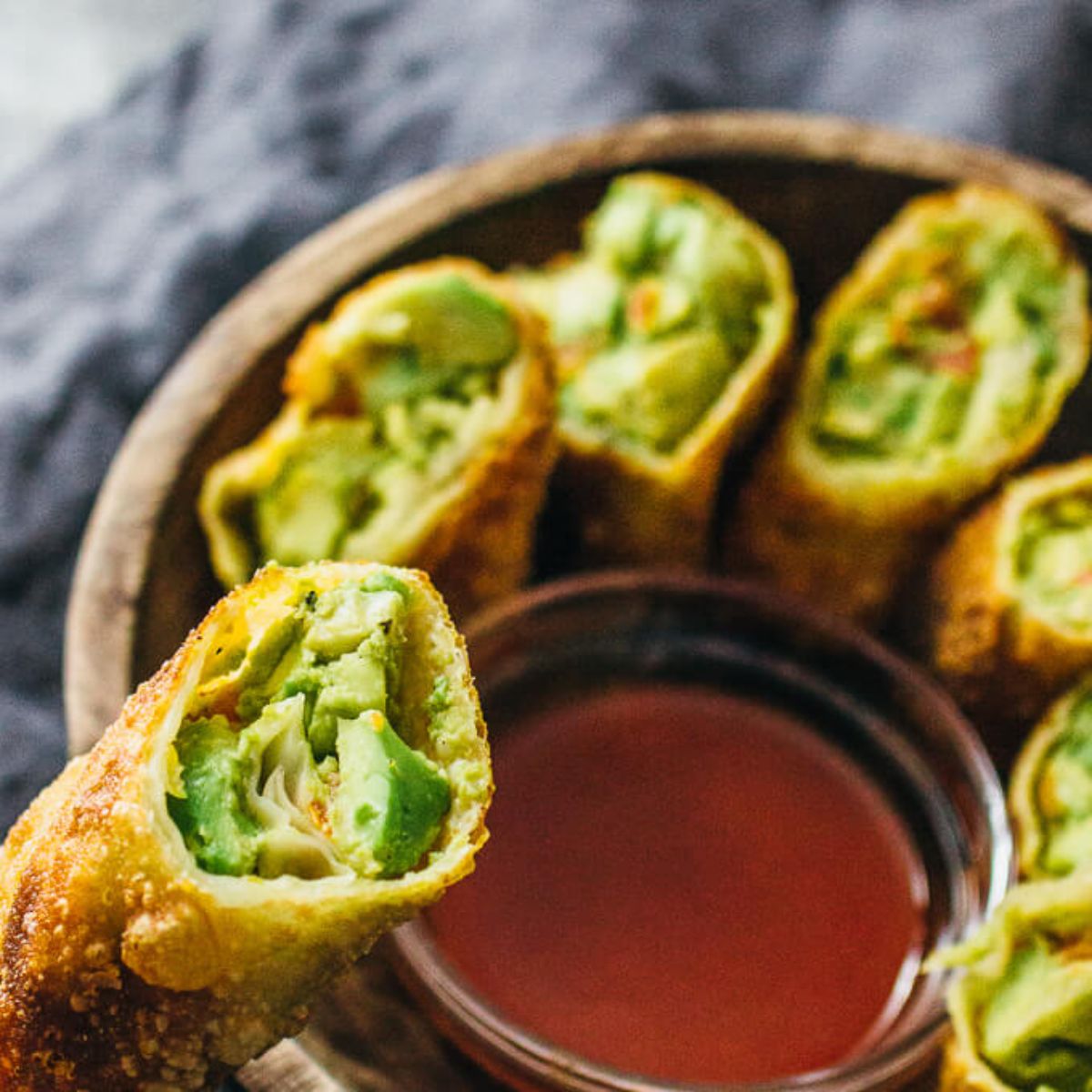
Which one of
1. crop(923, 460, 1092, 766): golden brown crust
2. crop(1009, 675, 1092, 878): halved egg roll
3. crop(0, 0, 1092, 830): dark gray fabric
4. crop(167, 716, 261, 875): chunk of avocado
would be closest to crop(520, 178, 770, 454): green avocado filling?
crop(923, 460, 1092, 766): golden brown crust

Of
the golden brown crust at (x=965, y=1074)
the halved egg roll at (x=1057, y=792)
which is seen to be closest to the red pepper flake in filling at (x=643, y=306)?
the halved egg roll at (x=1057, y=792)

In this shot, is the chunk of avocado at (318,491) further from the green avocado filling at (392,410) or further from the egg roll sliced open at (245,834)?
the egg roll sliced open at (245,834)

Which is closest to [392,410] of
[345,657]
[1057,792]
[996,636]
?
[345,657]

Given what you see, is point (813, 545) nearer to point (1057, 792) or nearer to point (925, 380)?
point (925, 380)

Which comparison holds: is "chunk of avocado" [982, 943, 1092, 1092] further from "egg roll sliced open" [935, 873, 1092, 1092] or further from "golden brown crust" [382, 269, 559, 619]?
"golden brown crust" [382, 269, 559, 619]

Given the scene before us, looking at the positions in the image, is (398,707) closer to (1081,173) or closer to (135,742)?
(135,742)
